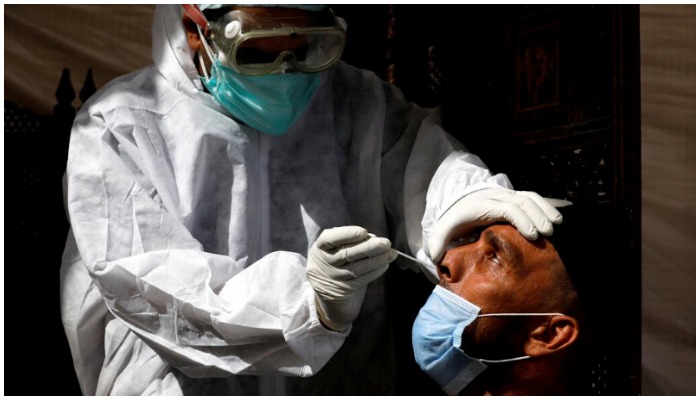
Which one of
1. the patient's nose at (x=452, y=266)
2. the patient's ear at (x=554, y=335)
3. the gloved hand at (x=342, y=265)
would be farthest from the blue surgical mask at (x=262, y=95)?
the patient's ear at (x=554, y=335)

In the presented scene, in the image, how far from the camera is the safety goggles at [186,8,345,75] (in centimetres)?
279

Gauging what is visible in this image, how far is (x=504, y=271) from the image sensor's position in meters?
2.43

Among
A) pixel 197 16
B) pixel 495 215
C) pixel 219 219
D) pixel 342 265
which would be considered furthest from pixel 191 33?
pixel 495 215

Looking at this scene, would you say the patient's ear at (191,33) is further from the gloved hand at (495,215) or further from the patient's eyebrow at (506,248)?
the patient's eyebrow at (506,248)

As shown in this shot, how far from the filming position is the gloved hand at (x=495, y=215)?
96.7 inches

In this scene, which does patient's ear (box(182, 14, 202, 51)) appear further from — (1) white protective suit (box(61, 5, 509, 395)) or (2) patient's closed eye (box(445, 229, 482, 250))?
(2) patient's closed eye (box(445, 229, 482, 250))

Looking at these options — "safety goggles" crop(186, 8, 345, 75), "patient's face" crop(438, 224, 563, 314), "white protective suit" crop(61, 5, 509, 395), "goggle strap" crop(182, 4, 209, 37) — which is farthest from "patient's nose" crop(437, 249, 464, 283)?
"goggle strap" crop(182, 4, 209, 37)

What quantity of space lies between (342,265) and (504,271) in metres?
0.35

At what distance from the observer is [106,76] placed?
12.1 feet

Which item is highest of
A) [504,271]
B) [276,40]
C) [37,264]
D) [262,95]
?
[276,40]

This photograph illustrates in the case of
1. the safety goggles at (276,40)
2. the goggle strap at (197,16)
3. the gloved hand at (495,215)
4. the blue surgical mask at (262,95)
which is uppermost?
the goggle strap at (197,16)

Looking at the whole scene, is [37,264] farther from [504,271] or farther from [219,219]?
[504,271]

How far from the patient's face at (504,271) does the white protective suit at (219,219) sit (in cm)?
30

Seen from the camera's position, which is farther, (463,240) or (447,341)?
(463,240)
